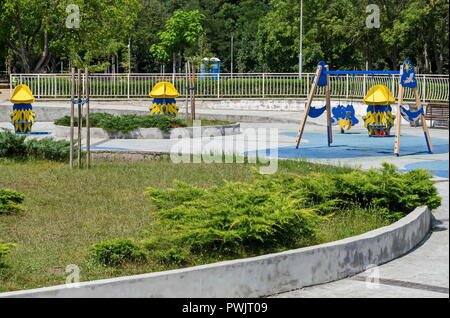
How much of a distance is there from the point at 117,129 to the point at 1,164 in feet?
24.9

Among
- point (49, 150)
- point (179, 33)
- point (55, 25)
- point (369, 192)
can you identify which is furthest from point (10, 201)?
point (179, 33)

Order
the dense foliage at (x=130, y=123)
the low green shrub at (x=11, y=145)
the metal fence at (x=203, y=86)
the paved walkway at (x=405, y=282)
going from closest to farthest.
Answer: the paved walkway at (x=405, y=282) < the low green shrub at (x=11, y=145) < the dense foliage at (x=130, y=123) < the metal fence at (x=203, y=86)

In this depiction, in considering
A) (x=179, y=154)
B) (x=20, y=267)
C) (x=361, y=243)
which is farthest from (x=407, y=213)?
(x=179, y=154)

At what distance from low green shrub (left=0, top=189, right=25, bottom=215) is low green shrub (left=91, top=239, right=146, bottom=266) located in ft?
10.3

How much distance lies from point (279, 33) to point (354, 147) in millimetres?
45950

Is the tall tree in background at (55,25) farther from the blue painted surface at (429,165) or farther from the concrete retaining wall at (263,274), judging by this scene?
the concrete retaining wall at (263,274)

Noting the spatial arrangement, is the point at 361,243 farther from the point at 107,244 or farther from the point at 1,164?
the point at 1,164

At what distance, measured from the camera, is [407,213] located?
10125mm

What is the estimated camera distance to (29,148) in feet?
53.4

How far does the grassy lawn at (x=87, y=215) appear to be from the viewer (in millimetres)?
7711

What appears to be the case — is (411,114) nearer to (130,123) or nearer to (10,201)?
(130,123)

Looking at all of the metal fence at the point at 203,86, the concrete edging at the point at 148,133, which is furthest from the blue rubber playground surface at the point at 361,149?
the metal fence at the point at 203,86

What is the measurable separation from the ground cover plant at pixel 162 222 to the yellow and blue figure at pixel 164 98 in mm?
13162

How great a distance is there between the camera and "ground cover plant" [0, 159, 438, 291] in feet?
25.4
